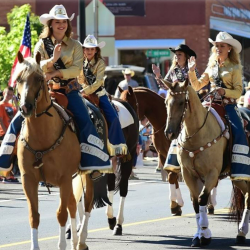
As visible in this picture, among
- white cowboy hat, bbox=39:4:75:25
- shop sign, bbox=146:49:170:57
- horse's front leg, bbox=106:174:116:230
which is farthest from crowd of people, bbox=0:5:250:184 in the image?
shop sign, bbox=146:49:170:57

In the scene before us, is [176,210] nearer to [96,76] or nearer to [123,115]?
[123,115]

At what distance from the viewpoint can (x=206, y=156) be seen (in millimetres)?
11484

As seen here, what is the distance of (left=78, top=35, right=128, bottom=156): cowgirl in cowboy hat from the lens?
40.3 ft

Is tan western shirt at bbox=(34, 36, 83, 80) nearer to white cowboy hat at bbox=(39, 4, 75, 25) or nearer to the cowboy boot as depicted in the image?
white cowboy hat at bbox=(39, 4, 75, 25)

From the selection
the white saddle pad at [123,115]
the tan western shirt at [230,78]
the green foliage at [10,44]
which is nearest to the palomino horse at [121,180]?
the white saddle pad at [123,115]

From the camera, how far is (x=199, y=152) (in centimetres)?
1150

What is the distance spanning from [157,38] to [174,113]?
1433 inches

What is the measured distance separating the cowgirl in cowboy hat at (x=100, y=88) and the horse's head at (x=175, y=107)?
1.48 metres

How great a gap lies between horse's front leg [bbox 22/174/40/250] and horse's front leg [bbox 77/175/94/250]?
114 centimetres

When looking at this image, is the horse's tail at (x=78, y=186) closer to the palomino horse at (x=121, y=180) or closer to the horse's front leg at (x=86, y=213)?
the palomino horse at (x=121, y=180)

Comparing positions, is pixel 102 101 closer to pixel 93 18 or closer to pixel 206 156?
pixel 206 156

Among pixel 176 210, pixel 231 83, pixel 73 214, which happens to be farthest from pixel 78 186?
pixel 176 210

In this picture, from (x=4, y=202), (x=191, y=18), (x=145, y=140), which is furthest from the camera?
(x=191, y=18)

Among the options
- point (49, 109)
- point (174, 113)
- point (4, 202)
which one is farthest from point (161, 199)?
point (49, 109)
